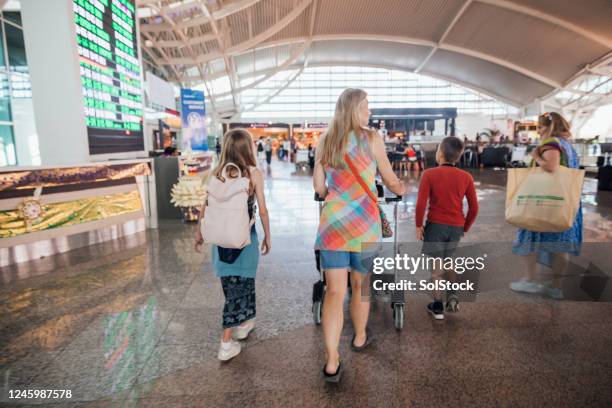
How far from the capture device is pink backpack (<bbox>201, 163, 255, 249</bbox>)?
231cm

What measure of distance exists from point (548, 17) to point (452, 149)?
29263mm

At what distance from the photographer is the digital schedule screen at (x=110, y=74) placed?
5449mm

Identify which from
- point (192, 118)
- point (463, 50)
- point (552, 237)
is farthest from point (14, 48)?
point (463, 50)

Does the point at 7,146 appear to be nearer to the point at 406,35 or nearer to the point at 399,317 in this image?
the point at 399,317

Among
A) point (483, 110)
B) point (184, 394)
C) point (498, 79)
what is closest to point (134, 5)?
point (184, 394)

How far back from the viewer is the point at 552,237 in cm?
334

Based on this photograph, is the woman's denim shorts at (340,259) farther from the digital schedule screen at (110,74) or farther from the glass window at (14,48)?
the glass window at (14,48)

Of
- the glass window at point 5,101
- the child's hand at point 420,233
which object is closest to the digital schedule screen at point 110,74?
the child's hand at point 420,233

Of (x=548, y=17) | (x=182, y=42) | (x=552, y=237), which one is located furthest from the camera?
(x=548, y=17)

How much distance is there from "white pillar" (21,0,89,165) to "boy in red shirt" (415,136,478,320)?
4.95m

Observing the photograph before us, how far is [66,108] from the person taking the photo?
17.2 feet

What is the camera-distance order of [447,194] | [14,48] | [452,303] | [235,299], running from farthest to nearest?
[14,48], [452,303], [447,194], [235,299]

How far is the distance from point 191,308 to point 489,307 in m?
2.64

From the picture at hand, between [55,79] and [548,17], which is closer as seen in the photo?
[55,79]
